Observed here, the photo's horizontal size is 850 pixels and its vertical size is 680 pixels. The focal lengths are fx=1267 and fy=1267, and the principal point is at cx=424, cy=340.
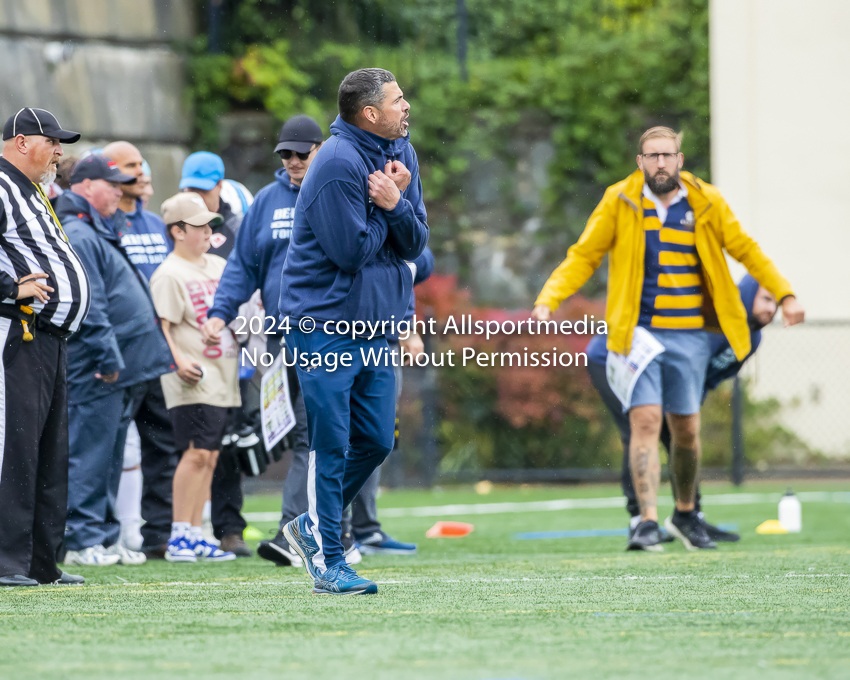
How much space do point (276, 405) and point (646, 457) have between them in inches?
82.5

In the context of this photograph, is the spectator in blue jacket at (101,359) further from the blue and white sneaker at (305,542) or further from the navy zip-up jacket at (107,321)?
the blue and white sneaker at (305,542)

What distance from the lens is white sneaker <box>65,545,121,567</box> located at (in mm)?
6399

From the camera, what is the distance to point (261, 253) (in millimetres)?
6363

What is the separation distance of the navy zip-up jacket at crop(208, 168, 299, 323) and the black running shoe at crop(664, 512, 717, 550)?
100 inches

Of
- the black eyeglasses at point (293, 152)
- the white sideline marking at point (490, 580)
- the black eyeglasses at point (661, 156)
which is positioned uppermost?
the black eyeglasses at point (293, 152)

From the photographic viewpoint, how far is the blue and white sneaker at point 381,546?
6.88 m

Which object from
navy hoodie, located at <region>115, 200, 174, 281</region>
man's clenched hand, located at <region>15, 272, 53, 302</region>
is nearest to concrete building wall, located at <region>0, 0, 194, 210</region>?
navy hoodie, located at <region>115, 200, 174, 281</region>

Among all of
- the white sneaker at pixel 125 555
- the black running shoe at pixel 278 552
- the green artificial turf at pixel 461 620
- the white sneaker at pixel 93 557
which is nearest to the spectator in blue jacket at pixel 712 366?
the green artificial turf at pixel 461 620

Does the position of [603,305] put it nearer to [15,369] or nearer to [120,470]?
[120,470]

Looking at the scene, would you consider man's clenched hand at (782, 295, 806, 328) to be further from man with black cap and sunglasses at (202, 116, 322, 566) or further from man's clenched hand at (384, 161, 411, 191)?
A: man's clenched hand at (384, 161, 411, 191)

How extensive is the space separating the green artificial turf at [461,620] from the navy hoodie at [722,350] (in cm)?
136

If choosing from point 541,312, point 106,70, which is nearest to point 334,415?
point 541,312

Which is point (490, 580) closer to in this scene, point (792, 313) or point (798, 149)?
point (792, 313)

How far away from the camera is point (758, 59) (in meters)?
14.5
